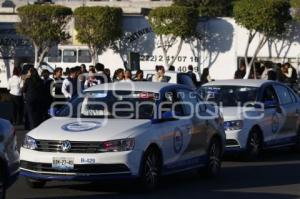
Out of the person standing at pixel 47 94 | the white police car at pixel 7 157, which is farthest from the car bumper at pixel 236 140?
the person standing at pixel 47 94

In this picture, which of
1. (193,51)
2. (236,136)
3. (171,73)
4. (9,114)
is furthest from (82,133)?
(193,51)

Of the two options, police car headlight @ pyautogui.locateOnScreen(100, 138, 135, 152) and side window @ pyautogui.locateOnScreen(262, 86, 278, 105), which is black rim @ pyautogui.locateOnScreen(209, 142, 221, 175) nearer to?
police car headlight @ pyautogui.locateOnScreen(100, 138, 135, 152)

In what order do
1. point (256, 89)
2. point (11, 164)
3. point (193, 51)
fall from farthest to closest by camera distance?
point (193, 51) < point (256, 89) < point (11, 164)

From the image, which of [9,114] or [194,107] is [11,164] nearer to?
[9,114]

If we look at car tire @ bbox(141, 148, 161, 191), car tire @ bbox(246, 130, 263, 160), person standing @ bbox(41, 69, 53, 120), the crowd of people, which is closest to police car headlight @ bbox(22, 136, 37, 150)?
car tire @ bbox(141, 148, 161, 191)

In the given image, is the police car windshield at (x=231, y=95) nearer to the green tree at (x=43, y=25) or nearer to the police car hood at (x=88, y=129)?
the police car hood at (x=88, y=129)

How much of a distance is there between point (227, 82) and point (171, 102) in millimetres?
4863

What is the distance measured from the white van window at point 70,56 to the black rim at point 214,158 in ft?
106

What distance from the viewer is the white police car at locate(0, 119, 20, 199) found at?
406 inches

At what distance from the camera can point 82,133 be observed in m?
11.6

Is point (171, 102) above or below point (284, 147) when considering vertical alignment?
above

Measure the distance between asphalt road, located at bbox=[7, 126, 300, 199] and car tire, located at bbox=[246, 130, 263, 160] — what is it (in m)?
1.05

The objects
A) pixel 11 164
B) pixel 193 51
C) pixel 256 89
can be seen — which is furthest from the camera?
pixel 193 51

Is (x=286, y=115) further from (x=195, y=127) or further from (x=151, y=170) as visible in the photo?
(x=151, y=170)
